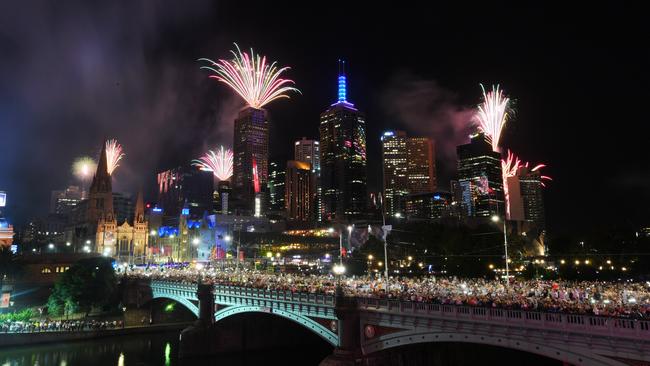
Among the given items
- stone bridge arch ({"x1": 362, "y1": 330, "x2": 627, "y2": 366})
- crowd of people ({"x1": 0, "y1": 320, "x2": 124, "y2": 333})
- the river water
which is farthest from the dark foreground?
stone bridge arch ({"x1": 362, "y1": 330, "x2": 627, "y2": 366})

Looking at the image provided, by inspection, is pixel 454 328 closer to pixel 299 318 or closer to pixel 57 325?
pixel 299 318

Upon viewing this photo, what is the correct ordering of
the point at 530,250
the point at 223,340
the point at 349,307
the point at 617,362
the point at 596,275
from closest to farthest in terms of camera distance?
the point at 617,362
the point at 349,307
the point at 223,340
the point at 596,275
the point at 530,250

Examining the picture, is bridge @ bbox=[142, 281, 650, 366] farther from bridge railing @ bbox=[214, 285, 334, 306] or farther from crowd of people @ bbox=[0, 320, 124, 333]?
crowd of people @ bbox=[0, 320, 124, 333]

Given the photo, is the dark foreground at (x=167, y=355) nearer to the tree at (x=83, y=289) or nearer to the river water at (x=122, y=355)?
the river water at (x=122, y=355)

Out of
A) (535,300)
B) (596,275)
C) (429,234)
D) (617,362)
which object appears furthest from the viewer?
(429,234)

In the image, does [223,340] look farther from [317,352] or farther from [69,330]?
[69,330]

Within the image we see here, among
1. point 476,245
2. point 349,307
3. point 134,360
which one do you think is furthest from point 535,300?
point 476,245
